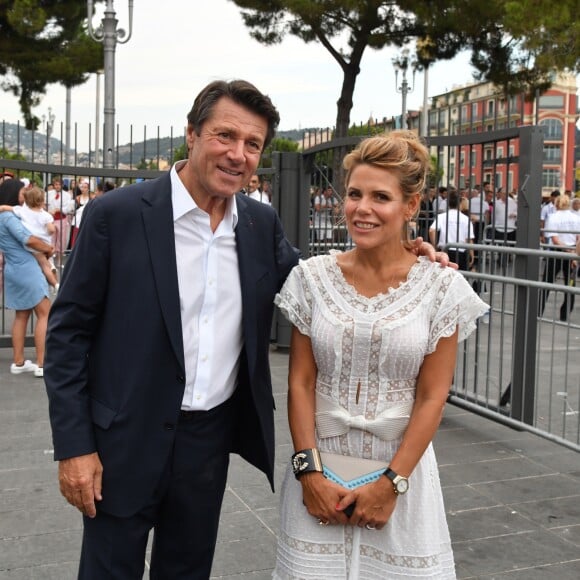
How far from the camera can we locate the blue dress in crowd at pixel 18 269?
752 cm

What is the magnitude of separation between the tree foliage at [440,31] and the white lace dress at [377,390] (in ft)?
60.6

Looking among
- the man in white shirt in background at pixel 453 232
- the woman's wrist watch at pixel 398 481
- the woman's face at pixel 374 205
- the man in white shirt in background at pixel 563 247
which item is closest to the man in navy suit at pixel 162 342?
the woman's face at pixel 374 205

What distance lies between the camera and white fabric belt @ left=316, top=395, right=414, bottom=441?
235 centimetres

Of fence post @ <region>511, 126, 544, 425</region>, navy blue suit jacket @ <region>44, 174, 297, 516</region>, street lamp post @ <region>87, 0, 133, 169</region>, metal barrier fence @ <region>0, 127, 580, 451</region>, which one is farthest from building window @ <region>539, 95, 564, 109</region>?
navy blue suit jacket @ <region>44, 174, 297, 516</region>

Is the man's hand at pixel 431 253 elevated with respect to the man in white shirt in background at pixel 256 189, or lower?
lower

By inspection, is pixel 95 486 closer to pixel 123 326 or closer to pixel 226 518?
pixel 123 326

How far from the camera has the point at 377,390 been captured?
2.37m

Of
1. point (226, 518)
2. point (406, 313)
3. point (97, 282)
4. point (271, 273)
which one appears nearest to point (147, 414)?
point (97, 282)

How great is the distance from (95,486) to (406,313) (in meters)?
0.98

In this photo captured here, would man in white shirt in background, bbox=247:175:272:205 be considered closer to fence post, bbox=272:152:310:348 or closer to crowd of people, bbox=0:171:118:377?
fence post, bbox=272:152:310:348

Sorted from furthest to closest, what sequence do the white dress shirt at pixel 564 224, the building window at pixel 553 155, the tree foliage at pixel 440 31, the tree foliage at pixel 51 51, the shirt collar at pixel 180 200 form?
the building window at pixel 553 155 < the tree foliage at pixel 51 51 < the tree foliage at pixel 440 31 < the white dress shirt at pixel 564 224 < the shirt collar at pixel 180 200

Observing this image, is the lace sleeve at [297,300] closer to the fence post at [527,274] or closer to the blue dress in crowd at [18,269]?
the fence post at [527,274]

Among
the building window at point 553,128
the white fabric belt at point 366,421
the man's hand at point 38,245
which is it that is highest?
the building window at point 553,128

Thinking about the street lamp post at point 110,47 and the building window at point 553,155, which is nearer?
the street lamp post at point 110,47
